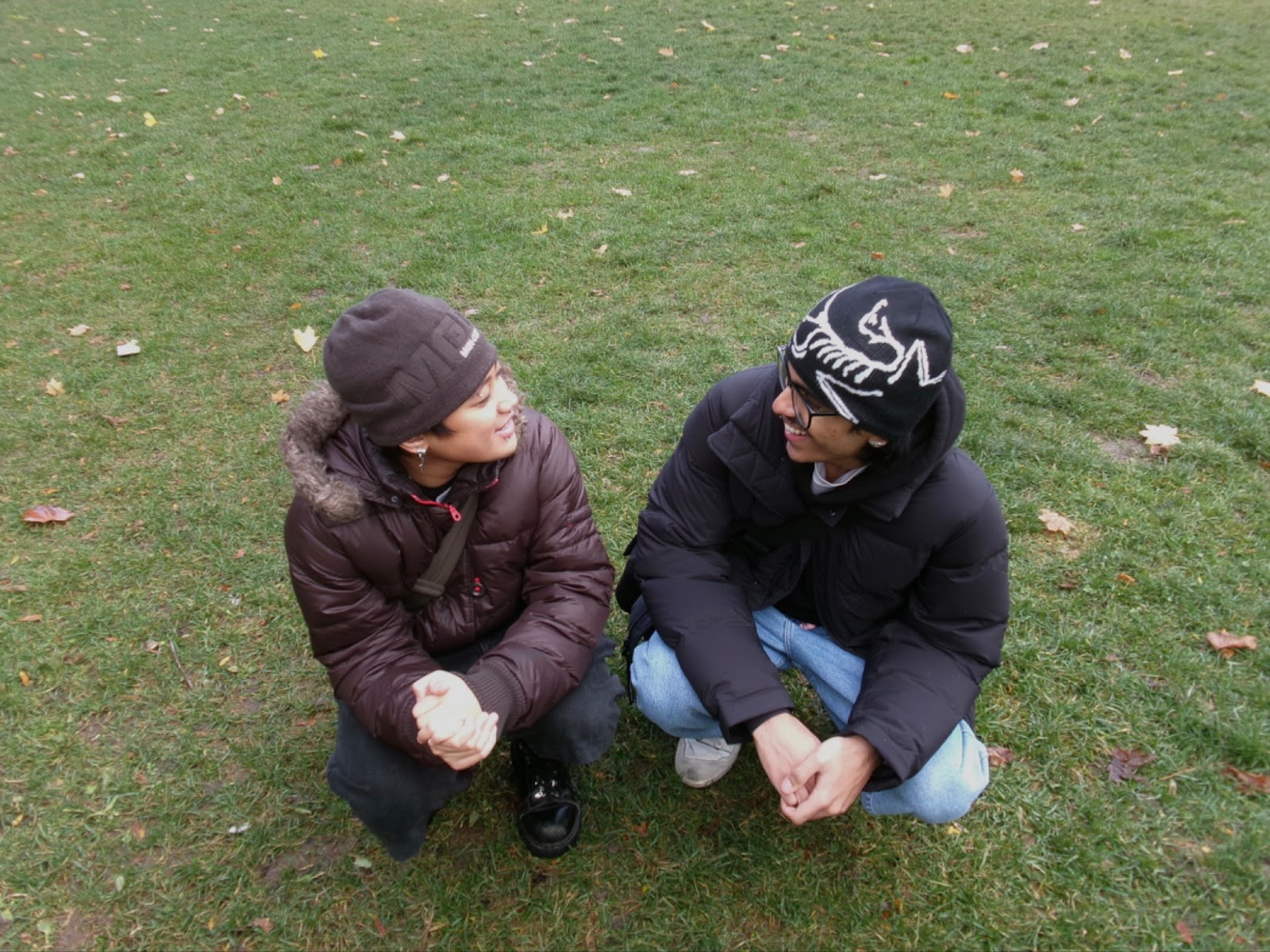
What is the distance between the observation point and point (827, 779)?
1.73 meters

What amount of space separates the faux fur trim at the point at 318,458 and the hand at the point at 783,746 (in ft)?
3.46

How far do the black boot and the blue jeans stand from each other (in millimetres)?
322

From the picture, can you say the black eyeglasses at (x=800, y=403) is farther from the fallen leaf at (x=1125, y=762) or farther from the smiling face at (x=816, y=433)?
the fallen leaf at (x=1125, y=762)

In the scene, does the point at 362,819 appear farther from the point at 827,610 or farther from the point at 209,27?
the point at 209,27

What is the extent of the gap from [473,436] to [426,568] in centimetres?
40

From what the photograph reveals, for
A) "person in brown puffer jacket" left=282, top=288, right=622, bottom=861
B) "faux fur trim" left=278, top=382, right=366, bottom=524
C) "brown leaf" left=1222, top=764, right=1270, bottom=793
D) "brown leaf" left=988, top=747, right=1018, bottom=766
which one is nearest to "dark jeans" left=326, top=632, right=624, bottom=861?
A: "person in brown puffer jacket" left=282, top=288, right=622, bottom=861

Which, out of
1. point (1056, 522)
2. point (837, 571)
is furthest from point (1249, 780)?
point (837, 571)

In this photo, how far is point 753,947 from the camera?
2.02 m

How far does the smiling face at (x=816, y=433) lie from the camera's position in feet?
5.35

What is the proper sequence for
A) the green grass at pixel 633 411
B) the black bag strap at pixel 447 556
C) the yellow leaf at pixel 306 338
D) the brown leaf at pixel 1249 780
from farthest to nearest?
the yellow leaf at pixel 306 338
the brown leaf at pixel 1249 780
the green grass at pixel 633 411
the black bag strap at pixel 447 556

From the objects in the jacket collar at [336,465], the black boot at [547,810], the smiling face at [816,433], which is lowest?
the black boot at [547,810]

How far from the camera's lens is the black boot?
216 centimetres

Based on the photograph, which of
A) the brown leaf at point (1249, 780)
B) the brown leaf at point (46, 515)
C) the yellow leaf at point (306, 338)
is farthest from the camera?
the yellow leaf at point (306, 338)

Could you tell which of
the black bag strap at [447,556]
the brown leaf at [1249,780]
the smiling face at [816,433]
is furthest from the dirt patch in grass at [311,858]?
the brown leaf at [1249,780]
